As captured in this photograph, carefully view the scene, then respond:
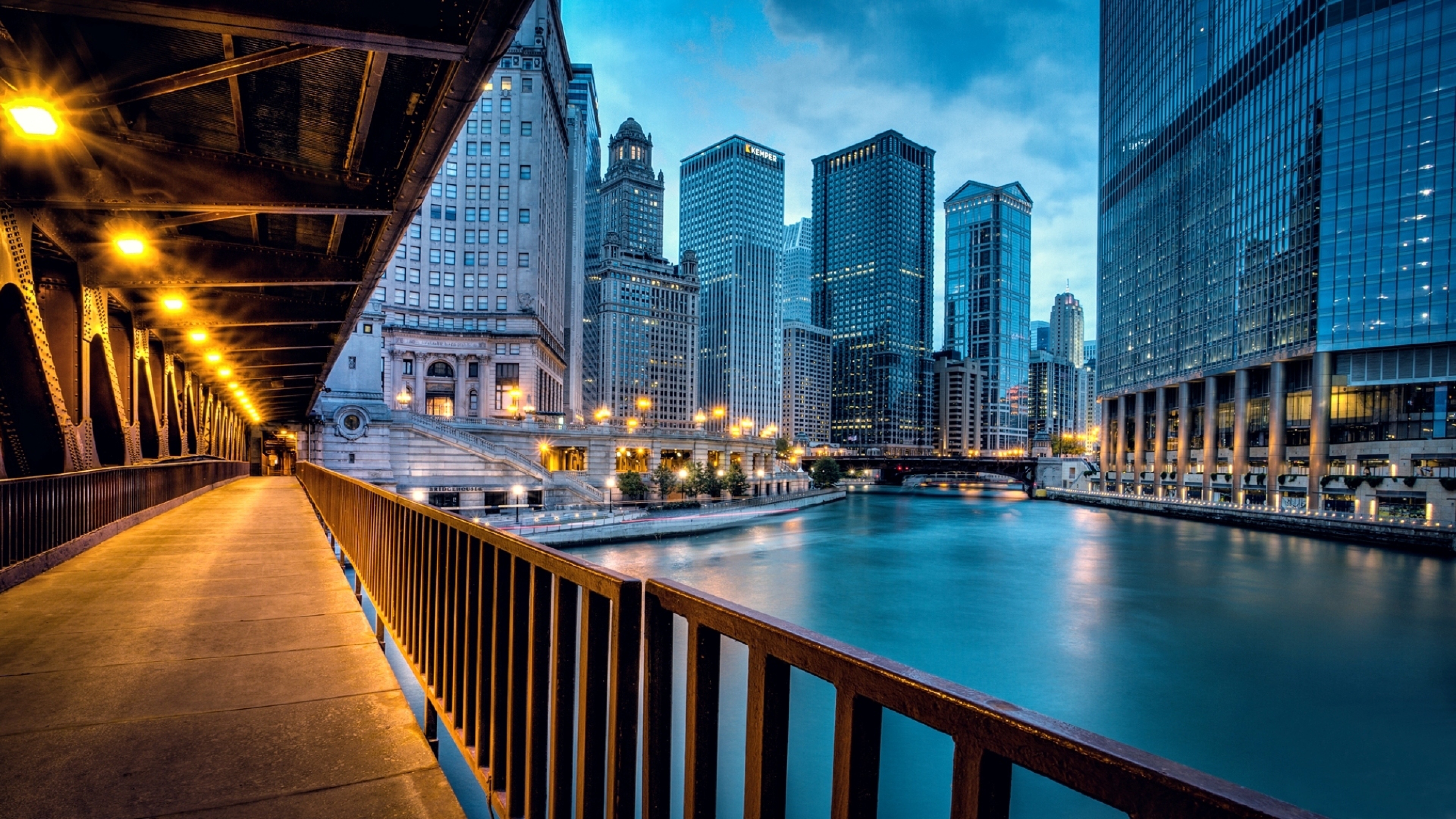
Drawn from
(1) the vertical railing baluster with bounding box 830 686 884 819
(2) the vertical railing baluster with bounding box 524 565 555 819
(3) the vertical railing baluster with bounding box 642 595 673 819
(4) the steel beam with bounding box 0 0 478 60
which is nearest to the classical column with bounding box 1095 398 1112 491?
(4) the steel beam with bounding box 0 0 478 60

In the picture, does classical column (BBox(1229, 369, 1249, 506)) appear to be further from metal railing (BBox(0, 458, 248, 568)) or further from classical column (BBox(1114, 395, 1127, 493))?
metal railing (BBox(0, 458, 248, 568))

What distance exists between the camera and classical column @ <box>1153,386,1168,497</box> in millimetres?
93750

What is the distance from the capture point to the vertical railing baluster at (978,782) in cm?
143

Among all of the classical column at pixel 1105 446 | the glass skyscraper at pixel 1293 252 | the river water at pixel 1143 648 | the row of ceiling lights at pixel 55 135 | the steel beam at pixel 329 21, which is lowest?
the river water at pixel 1143 648

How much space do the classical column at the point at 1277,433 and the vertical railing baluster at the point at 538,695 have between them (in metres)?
85.8

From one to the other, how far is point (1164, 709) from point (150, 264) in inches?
1135

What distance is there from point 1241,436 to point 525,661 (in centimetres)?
9214

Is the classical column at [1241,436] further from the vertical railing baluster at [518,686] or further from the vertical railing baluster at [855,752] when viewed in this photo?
the vertical railing baluster at [855,752]

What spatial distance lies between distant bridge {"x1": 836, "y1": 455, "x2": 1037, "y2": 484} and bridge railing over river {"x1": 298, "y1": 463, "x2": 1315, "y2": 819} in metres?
115

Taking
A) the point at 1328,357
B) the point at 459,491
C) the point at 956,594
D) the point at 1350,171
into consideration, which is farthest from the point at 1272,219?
the point at 459,491

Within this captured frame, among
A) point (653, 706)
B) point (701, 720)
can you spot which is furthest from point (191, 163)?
point (701, 720)

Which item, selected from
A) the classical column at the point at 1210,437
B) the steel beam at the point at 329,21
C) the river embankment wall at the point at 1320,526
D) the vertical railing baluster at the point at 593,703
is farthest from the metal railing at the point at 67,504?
the classical column at the point at 1210,437

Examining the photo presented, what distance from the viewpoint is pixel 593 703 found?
2.83m

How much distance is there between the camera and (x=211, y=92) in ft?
25.9
